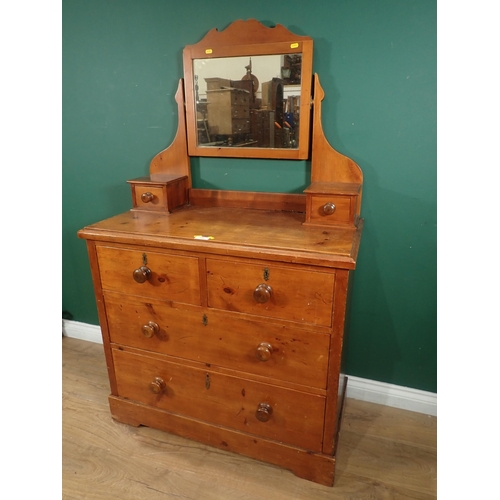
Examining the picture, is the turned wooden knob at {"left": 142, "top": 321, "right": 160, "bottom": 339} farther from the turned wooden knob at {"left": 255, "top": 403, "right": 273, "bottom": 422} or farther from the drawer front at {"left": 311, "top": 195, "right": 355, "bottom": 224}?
the drawer front at {"left": 311, "top": 195, "right": 355, "bottom": 224}

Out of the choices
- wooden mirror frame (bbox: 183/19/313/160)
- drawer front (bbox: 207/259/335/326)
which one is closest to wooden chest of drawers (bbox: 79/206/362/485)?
drawer front (bbox: 207/259/335/326)

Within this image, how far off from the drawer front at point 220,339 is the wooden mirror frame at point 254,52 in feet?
2.45

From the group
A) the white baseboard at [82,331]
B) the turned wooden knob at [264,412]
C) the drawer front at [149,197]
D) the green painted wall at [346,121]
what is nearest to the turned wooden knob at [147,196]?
the drawer front at [149,197]

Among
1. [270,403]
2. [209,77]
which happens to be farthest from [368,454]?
[209,77]

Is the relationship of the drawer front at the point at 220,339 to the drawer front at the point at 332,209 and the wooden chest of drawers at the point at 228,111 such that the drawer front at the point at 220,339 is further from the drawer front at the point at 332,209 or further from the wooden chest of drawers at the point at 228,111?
the wooden chest of drawers at the point at 228,111

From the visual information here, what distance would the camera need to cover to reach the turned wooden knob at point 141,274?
1.43m

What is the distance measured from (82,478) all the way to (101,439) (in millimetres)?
203

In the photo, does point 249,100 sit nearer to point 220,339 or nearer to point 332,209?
point 332,209

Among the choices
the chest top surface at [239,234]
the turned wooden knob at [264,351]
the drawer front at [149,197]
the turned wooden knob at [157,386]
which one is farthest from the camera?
the drawer front at [149,197]

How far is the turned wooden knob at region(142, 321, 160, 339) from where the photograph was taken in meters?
1.51

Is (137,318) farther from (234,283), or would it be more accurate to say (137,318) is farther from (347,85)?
(347,85)

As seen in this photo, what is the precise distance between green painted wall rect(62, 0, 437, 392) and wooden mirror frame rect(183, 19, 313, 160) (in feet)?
0.16

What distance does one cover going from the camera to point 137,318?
1568 millimetres

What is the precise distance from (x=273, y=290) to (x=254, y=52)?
1.01 metres
